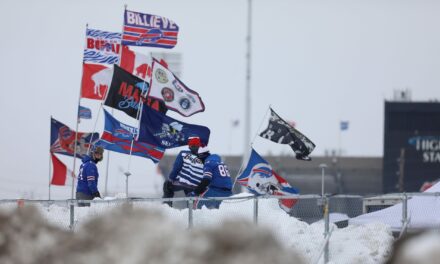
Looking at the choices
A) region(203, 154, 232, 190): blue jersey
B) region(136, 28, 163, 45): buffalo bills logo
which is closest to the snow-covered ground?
region(203, 154, 232, 190): blue jersey

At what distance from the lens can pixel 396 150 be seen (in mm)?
47406

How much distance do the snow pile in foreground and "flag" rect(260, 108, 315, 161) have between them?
14.0 m

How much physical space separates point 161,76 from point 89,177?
5229mm

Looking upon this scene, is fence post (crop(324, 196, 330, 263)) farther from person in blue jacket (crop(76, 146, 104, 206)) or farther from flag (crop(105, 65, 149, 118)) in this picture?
flag (crop(105, 65, 149, 118))

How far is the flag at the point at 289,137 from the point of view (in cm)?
2367

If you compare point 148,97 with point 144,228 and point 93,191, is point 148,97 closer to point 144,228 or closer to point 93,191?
point 93,191

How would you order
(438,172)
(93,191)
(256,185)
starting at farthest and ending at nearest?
1. (438,172)
2. (256,185)
3. (93,191)

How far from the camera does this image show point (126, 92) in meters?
25.2

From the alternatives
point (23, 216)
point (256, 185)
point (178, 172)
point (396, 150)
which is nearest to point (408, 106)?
point (396, 150)

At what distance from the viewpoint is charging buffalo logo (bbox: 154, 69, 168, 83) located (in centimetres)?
2520

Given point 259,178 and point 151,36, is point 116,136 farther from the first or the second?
point 259,178

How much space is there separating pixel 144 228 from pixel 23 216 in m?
1.62

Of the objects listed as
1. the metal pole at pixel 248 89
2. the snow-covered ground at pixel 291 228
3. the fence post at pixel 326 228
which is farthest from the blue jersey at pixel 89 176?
the metal pole at pixel 248 89

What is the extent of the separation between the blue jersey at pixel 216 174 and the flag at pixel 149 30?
25.1ft
